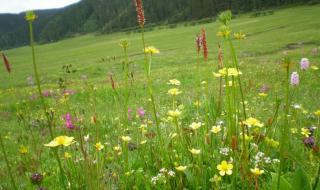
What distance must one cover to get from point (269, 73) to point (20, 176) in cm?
1117

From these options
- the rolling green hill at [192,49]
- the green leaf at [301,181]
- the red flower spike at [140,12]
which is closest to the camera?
the green leaf at [301,181]

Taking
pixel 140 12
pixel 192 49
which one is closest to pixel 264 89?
pixel 140 12

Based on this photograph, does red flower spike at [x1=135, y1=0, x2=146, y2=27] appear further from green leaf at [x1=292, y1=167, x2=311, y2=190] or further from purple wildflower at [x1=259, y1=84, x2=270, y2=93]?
purple wildflower at [x1=259, y1=84, x2=270, y2=93]

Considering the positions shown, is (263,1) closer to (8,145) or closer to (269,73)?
(269,73)

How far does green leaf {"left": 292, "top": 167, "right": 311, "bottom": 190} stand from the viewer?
2.21m

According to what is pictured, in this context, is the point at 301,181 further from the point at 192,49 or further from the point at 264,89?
the point at 192,49

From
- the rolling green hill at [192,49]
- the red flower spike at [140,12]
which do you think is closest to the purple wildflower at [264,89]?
the rolling green hill at [192,49]

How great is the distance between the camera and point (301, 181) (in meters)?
2.22

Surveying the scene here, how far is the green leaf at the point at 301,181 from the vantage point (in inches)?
86.8

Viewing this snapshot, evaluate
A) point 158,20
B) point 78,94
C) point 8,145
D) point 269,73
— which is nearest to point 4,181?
point 8,145

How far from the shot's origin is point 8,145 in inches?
313

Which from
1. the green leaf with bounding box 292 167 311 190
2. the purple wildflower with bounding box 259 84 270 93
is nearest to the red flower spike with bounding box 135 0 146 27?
the green leaf with bounding box 292 167 311 190

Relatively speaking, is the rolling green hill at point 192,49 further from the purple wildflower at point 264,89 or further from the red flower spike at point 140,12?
the purple wildflower at point 264,89

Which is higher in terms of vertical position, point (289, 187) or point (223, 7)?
point (223, 7)
